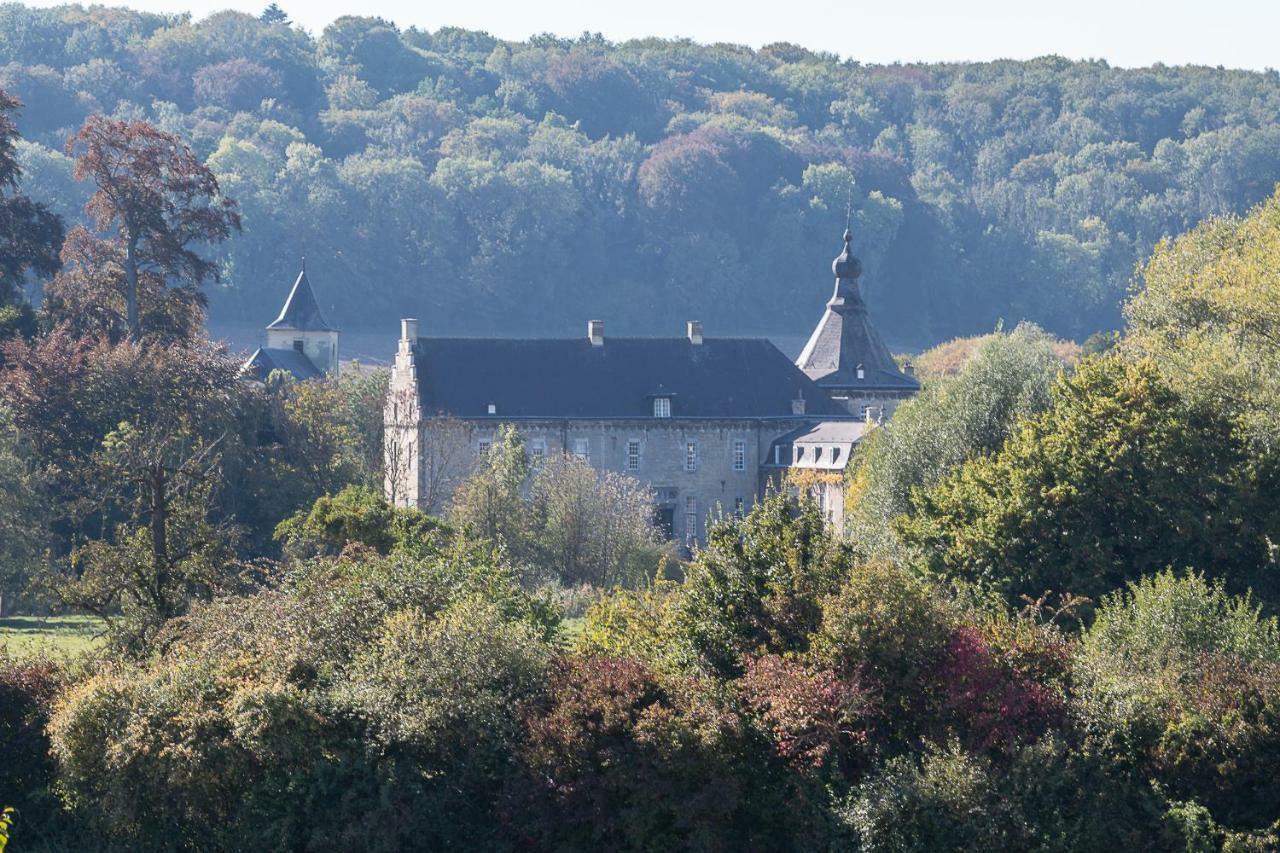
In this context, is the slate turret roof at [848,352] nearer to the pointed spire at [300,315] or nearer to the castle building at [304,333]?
the castle building at [304,333]

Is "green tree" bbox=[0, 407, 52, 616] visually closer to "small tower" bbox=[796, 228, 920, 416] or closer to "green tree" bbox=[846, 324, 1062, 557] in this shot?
"green tree" bbox=[846, 324, 1062, 557]

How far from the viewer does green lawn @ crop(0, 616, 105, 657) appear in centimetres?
3456

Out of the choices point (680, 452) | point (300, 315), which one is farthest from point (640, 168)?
point (680, 452)

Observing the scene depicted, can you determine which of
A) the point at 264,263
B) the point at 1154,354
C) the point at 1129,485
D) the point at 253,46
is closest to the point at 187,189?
the point at 1154,354

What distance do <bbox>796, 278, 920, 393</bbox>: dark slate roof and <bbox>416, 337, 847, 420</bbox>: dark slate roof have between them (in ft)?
10.00

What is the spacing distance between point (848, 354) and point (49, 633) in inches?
1883

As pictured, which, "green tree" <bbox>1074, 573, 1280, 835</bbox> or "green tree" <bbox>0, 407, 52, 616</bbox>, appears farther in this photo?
"green tree" <bbox>0, 407, 52, 616</bbox>

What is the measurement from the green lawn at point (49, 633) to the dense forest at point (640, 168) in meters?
82.2

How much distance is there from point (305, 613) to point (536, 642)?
3444 mm

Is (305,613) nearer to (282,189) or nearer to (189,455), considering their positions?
(189,455)

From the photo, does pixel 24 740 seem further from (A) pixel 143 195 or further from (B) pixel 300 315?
(B) pixel 300 315

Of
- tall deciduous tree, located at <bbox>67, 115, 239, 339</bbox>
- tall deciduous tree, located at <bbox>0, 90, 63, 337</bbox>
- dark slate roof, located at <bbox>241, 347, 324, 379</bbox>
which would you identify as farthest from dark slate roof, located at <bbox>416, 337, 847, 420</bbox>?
tall deciduous tree, located at <bbox>0, 90, 63, 337</bbox>

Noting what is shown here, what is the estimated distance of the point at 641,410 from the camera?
76938 mm

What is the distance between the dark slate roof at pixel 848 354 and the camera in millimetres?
82250
